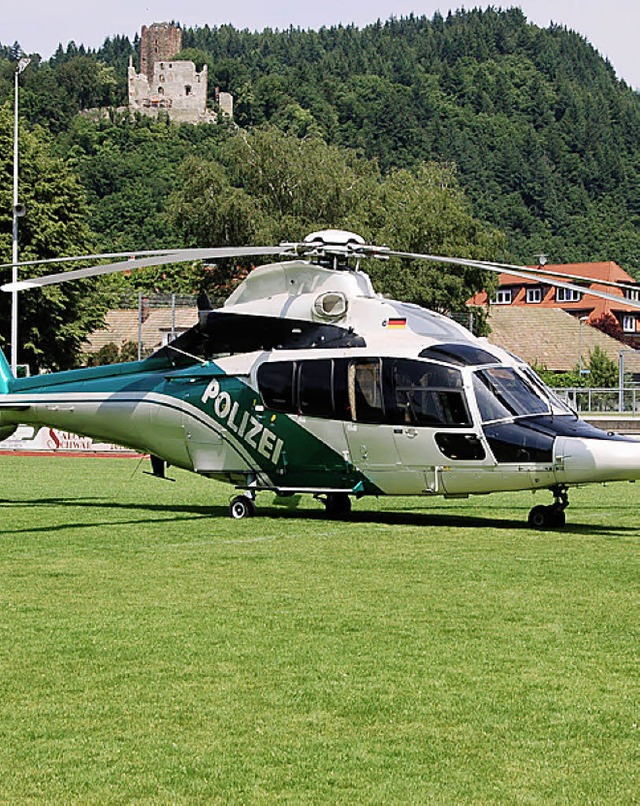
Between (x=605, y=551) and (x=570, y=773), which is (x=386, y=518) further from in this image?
(x=570, y=773)

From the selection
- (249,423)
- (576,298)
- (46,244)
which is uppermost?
(576,298)

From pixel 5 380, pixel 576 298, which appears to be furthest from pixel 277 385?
pixel 576 298

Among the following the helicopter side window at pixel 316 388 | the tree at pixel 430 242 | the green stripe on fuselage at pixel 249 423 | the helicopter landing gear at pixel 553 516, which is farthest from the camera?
the tree at pixel 430 242

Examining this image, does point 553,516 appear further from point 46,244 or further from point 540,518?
point 46,244

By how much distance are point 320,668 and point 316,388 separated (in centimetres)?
991

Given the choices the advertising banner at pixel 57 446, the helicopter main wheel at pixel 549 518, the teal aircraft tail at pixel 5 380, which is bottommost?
the helicopter main wheel at pixel 549 518

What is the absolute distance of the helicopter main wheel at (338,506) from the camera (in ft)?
65.5

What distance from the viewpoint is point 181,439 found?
20.1m

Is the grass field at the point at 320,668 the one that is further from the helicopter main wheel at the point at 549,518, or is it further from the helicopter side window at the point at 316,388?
the helicopter side window at the point at 316,388

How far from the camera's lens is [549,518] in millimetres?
18141

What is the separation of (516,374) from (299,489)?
358cm

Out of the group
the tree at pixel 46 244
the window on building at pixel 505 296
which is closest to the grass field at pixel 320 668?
the tree at pixel 46 244

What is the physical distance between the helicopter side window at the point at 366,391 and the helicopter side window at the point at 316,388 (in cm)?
35

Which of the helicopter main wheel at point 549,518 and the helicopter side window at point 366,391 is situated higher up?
the helicopter side window at point 366,391
